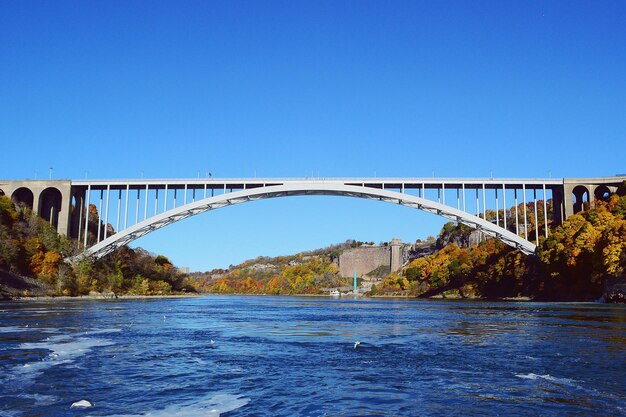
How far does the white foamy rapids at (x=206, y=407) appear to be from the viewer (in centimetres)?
644

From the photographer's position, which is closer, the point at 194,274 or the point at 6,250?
the point at 6,250

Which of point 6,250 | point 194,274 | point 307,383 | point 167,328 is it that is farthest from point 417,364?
point 194,274

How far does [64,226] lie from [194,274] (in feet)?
476

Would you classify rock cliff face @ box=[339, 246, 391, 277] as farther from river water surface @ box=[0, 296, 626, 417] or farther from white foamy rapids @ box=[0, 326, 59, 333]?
river water surface @ box=[0, 296, 626, 417]

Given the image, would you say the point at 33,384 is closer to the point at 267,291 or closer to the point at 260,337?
the point at 260,337

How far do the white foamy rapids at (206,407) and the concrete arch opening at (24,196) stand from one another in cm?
5398

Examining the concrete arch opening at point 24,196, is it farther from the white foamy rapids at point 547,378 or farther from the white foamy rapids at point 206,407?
the white foamy rapids at point 547,378

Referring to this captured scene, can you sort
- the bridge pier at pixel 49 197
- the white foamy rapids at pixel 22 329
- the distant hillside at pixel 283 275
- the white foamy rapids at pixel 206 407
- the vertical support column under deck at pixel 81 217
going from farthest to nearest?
the distant hillside at pixel 283 275 → the vertical support column under deck at pixel 81 217 → the bridge pier at pixel 49 197 → the white foamy rapids at pixel 22 329 → the white foamy rapids at pixel 206 407

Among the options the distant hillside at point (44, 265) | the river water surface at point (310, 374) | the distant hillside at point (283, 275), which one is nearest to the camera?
the river water surface at point (310, 374)

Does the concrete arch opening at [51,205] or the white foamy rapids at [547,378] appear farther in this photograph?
the concrete arch opening at [51,205]

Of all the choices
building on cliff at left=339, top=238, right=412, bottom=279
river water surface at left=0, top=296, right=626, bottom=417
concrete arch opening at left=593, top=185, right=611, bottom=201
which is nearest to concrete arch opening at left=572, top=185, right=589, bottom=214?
concrete arch opening at left=593, top=185, right=611, bottom=201

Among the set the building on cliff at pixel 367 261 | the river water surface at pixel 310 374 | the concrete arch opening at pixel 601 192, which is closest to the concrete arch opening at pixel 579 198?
the concrete arch opening at pixel 601 192

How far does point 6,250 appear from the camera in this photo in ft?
142

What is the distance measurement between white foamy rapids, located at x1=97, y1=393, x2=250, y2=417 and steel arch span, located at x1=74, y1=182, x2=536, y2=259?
39660mm
